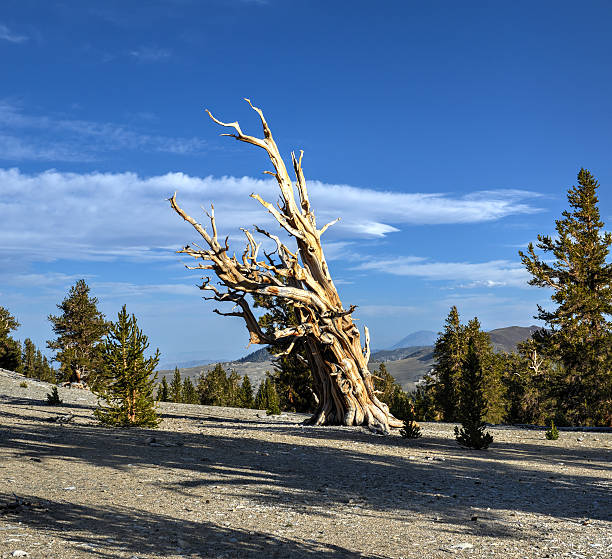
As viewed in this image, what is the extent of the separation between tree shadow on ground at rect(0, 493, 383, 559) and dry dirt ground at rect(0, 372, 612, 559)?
0.08 feet

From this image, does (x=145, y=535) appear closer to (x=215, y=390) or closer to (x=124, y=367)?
(x=124, y=367)

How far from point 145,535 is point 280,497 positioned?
9.32 feet

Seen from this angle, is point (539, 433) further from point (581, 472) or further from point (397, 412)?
point (581, 472)

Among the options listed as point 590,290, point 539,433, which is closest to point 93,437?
point 539,433

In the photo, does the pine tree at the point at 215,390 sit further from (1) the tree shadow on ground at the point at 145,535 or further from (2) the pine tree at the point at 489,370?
(1) the tree shadow on ground at the point at 145,535

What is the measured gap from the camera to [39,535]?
5.73 meters

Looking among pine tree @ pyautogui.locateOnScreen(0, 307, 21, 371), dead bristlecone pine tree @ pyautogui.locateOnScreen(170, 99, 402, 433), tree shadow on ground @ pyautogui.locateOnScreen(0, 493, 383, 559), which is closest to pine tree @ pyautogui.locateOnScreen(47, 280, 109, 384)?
pine tree @ pyautogui.locateOnScreen(0, 307, 21, 371)

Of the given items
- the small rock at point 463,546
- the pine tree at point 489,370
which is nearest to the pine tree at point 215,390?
the pine tree at point 489,370

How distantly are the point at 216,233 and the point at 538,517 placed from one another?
45.0 ft

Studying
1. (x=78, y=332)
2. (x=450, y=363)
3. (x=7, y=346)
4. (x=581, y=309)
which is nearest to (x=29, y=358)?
(x=7, y=346)

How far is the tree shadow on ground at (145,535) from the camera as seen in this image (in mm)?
5703

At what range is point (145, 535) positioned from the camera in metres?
6.12

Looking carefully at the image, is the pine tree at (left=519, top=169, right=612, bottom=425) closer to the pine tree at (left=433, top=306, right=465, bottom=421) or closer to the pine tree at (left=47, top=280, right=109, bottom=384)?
the pine tree at (left=433, top=306, right=465, bottom=421)

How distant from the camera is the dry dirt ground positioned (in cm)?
612
